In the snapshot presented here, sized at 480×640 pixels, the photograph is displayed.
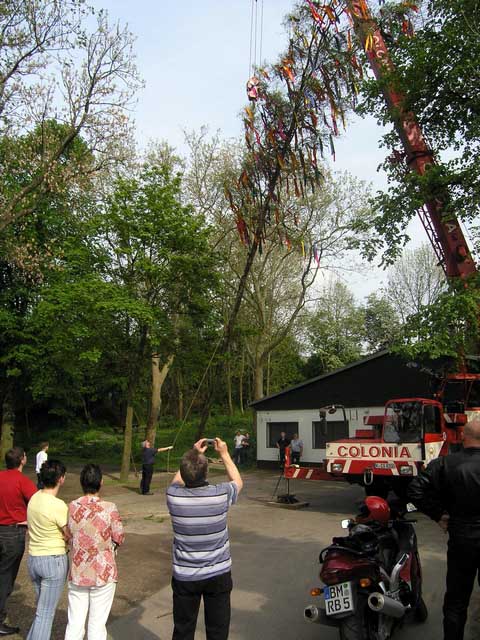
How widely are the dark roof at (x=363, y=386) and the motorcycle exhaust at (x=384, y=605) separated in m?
17.9

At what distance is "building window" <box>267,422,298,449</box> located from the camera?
26500 mm

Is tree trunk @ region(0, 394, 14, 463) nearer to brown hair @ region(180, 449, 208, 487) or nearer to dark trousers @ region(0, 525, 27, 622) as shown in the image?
dark trousers @ region(0, 525, 27, 622)

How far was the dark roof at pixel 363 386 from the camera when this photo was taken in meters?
23.1

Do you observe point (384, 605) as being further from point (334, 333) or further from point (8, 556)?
point (334, 333)

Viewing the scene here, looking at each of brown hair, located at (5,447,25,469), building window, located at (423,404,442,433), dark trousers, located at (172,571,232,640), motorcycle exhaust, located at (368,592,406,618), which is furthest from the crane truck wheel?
dark trousers, located at (172,571,232,640)

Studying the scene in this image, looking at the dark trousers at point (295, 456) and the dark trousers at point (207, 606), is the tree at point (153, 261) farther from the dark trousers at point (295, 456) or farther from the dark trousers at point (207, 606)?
the dark trousers at point (207, 606)

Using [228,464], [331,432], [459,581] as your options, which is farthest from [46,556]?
[331,432]

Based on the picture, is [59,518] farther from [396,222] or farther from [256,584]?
[396,222]

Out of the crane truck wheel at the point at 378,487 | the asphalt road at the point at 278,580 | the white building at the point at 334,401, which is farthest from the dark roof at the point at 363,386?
the asphalt road at the point at 278,580

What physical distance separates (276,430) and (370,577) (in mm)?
22559

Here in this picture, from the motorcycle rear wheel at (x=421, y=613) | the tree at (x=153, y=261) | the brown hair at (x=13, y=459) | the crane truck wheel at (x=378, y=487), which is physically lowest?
the motorcycle rear wheel at (x=421, y=613)

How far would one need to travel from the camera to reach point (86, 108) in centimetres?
1798

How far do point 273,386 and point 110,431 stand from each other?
1562cm

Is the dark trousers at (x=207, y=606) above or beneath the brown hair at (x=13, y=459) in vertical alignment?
beneath
